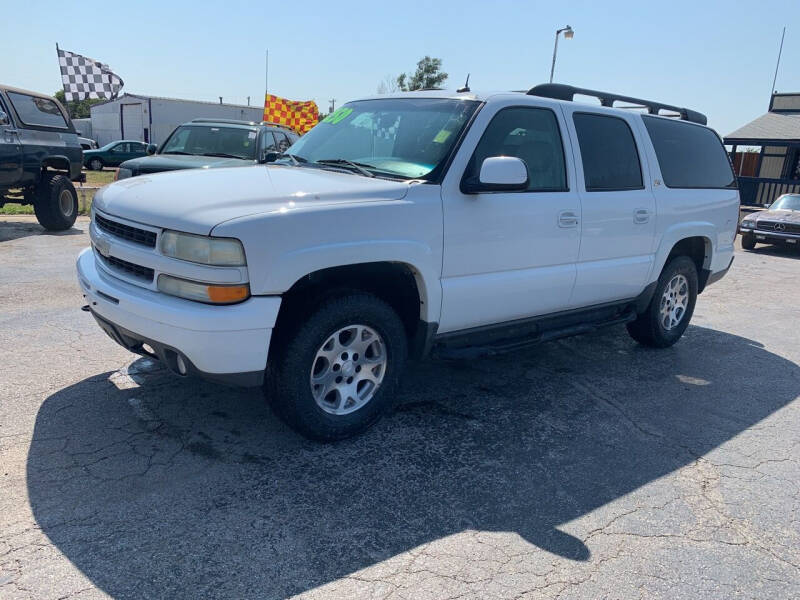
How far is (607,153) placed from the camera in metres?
4.75

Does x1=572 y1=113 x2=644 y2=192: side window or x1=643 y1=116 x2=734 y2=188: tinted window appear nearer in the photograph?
x1=572 y1=113 x2=644 y2=192: side window

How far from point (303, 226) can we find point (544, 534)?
1.77 m

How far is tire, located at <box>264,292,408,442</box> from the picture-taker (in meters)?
3.24

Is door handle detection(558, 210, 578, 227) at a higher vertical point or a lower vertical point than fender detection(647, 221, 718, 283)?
higher

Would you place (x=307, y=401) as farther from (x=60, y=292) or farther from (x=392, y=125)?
(x=60, y=292)

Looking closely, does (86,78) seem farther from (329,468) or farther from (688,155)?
(329,468)

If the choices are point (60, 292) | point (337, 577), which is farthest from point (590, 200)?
point (60, 292)

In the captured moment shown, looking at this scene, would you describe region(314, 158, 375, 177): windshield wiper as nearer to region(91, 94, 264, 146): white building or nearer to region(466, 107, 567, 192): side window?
region(466, 107, 567, 192): side window

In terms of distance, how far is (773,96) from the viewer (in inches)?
1027

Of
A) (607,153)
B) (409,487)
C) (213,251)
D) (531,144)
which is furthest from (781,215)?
(213,251)

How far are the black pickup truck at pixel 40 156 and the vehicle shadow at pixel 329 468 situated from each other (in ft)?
21.2

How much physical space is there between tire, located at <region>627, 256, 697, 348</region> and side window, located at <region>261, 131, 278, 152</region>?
6.44m

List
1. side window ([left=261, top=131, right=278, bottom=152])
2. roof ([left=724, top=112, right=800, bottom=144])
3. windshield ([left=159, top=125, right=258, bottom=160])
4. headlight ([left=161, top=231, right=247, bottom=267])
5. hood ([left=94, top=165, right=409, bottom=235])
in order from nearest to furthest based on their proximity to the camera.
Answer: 1. headlight ([left=161, top=231, right=247, bottom=267])
2. hood ([left=94, top=165, right=409, bottom=235])
3. windshield ([left=159, top=125, right=258, bottom=160])
4. side window ([left=261, top=131, right=278, bottom=152])
5. roof ([left=724, top=112, right=800, bottom=144])

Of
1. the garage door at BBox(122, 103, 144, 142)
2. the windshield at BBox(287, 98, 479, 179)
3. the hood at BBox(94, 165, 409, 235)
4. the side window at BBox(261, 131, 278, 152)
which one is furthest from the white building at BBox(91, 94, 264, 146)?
the hood at BBox(94, 165, 409, 235)
